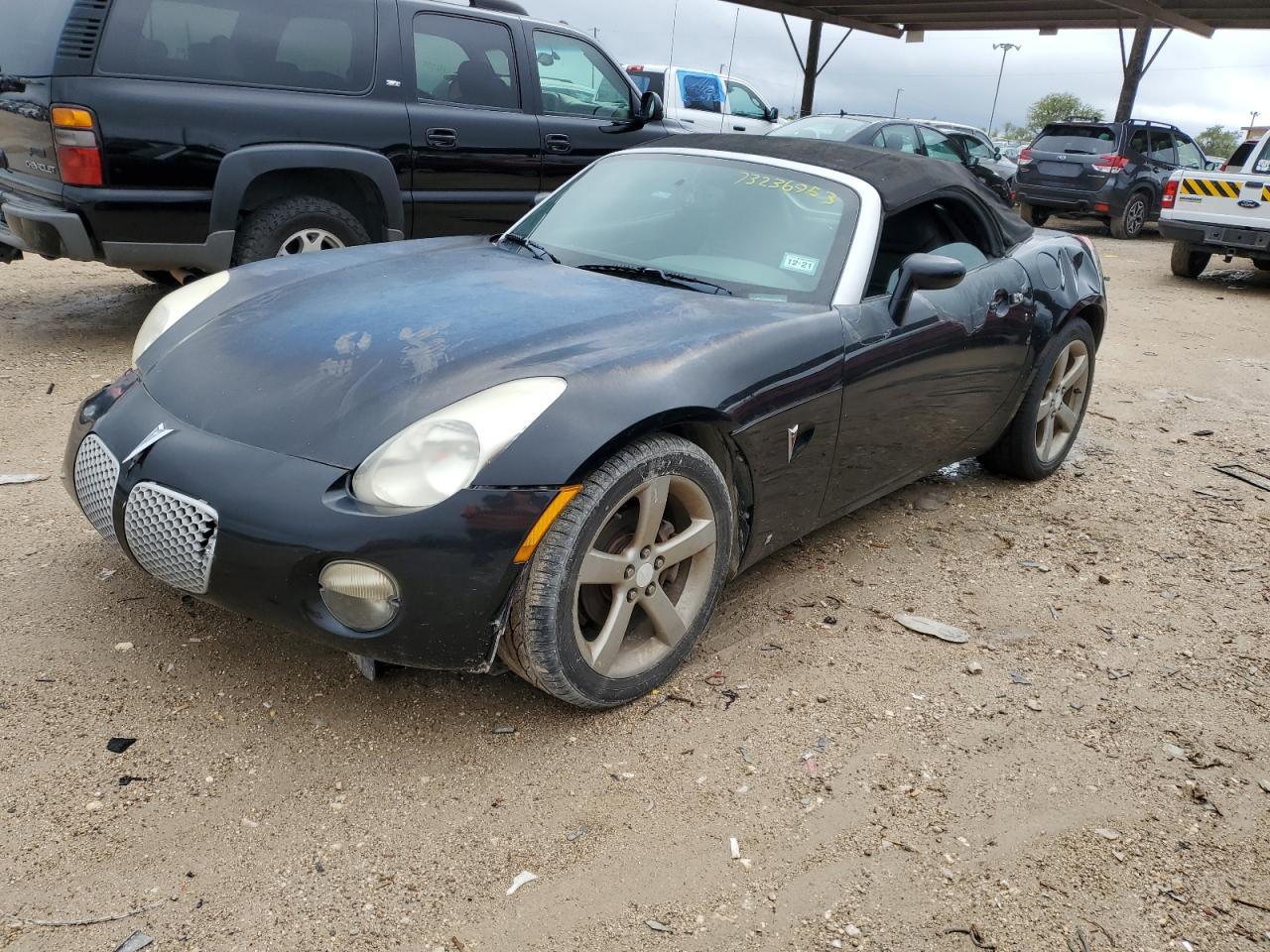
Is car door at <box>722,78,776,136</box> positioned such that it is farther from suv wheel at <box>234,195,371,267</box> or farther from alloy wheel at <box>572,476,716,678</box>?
alloy wheel at <box>572,476,716,678</box>

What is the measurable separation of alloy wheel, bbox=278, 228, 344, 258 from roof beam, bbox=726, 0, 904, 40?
15.9 metres

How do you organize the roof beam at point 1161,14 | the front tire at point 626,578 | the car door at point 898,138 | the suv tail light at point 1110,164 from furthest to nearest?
the roof beam at point 1161,14
the suv tail light at point 1110,164
the car door at point 898,138
the front tire at point 626,578

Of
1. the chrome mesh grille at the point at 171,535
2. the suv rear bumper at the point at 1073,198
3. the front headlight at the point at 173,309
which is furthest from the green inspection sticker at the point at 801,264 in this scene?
the suv rear bumper at the point at 1073,198

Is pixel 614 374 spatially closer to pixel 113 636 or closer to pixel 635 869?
pixel 635 869

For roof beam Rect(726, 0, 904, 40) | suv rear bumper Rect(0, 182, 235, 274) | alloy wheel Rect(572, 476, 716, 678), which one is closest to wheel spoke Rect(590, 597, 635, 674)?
alloy wheel Rect(572, 476, 716, 678)

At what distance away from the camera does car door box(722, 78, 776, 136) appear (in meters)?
15.5

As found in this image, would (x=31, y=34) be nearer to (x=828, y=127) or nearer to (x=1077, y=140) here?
(x=828, y=127)

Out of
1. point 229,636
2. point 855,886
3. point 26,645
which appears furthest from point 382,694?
point 855,886

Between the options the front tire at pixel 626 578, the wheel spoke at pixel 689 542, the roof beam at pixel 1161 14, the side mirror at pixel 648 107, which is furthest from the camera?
the roof beam at pixel 1161 14

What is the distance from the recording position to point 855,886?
7.13 feet

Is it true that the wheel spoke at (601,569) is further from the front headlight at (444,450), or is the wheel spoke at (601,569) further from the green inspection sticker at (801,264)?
the green inspection sticker at (801,264)

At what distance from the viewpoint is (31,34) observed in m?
5.02

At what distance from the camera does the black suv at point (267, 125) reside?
4965mm

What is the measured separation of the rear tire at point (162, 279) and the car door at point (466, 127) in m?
1.89
